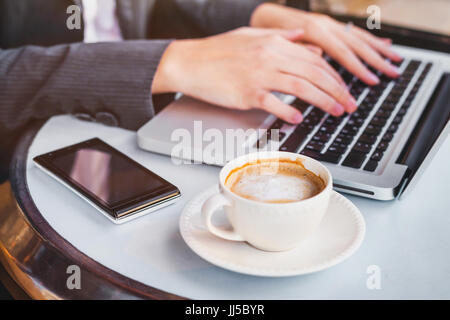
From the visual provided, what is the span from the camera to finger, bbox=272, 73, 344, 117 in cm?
70

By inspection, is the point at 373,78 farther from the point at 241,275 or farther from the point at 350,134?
the point at 241,275

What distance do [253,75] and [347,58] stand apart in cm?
22

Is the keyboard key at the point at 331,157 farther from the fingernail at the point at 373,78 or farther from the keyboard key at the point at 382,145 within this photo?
the fingernail at the point at 373,78

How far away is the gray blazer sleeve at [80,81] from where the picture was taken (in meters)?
0.74

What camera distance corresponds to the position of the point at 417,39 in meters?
1.02

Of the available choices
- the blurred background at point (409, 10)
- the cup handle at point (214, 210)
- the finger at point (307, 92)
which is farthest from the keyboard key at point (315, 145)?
the blurred background at point (409, 10)

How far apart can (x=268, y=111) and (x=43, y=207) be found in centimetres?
34

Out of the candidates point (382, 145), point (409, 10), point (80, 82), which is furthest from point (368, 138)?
point (409, 10)

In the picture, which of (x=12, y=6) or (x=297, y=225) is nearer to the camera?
(x=297, y=225)

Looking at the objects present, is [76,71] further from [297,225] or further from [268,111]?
[297,225]

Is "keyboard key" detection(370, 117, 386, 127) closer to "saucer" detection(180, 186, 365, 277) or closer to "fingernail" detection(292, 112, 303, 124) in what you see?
"fingernail" detection(292, 112, 303, 124)

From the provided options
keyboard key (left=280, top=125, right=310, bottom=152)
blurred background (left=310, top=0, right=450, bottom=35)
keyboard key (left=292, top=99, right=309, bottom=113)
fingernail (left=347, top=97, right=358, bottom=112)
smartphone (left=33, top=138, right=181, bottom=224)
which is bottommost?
blurred background (left=310, top=0, right=450, bottom=35)

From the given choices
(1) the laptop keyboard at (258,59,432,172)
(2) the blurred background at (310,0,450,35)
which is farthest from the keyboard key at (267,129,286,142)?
(2) the blurred background at (310,0,450,35)
